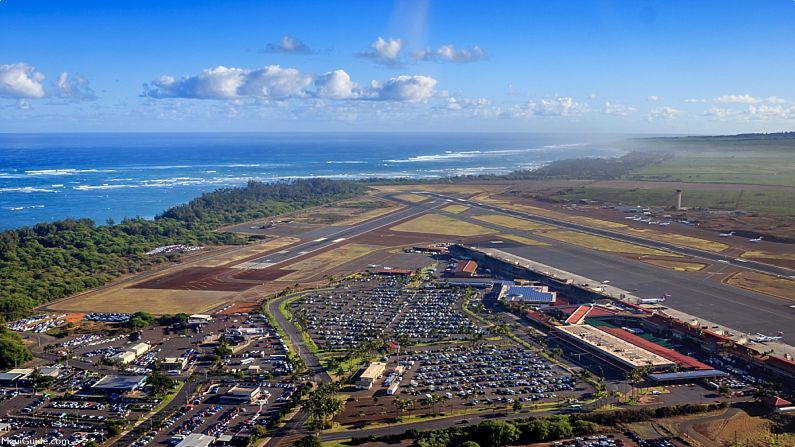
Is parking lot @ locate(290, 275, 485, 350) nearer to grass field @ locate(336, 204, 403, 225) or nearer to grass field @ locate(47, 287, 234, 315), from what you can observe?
grass field @ locate(47, 287, 234, 315)

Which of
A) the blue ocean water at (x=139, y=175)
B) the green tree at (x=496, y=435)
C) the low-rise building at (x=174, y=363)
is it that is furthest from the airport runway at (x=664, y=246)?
the blue ocean water at (x=139, y=175)

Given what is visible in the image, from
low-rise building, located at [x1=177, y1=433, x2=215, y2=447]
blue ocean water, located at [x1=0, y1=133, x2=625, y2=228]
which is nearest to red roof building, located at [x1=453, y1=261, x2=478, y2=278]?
low-rise building, located at [x1=177, y1=433, x2=215, y2=447]

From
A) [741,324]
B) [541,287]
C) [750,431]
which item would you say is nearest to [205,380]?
[750,431]

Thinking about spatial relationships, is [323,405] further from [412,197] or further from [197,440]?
[412,197]

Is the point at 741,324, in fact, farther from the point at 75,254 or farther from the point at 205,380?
the point at 75,254

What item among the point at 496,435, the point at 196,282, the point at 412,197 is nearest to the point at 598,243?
the point at 196,282

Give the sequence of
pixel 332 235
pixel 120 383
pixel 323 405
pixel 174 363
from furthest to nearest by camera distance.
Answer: pixel 332 235 → pixel 174 363 → pixel 120 383 → pixel 323 405
